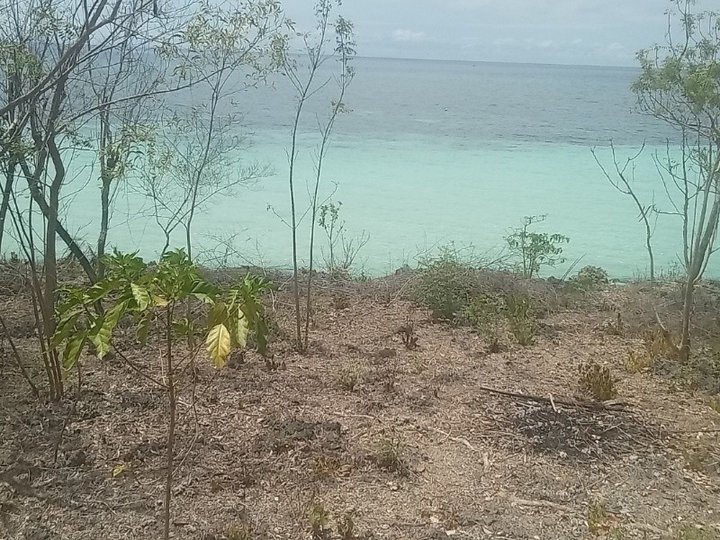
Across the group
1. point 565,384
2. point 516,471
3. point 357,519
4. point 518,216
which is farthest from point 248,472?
point 518,216

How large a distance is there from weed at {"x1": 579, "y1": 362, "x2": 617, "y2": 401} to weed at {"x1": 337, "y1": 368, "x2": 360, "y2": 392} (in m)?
1.43

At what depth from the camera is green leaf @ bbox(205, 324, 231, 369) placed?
1.78m

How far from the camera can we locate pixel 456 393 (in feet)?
14.2

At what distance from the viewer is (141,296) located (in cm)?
184

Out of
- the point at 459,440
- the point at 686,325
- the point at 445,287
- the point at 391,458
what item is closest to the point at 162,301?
the point at 391,458

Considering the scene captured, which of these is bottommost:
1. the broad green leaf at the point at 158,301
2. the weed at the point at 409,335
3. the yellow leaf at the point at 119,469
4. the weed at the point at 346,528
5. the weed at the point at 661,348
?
the weed at the point at 346,528

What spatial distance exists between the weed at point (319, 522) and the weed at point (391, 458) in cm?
52

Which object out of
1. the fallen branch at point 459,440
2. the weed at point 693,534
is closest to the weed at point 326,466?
the fallen branch at point 459,440

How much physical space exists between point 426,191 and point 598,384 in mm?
8602

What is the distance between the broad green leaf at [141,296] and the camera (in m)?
1.81

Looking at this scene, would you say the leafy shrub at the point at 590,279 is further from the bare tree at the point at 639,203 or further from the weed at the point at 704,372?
the weed at the point at 704,372

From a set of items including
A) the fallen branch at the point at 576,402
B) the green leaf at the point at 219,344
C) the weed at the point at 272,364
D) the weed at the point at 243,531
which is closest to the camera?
the green leaf at the point at 219,344

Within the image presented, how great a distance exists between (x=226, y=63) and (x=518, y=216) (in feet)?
25.1

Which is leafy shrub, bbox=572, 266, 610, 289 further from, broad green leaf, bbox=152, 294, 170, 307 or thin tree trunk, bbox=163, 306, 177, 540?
broad green leaf, bbox=152, 294, 170, 307
